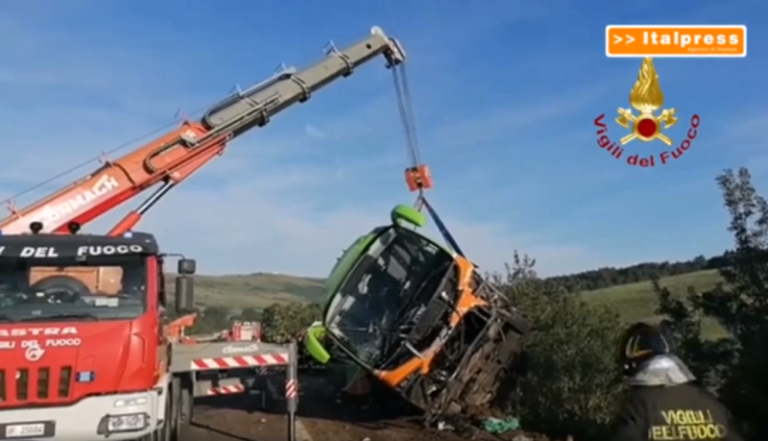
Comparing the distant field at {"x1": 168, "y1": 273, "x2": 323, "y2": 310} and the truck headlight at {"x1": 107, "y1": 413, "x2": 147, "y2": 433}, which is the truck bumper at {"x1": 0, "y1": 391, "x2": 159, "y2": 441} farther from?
the distant field at {"x1": 168, "y1": 273, "x2": 323, "y2": 310}

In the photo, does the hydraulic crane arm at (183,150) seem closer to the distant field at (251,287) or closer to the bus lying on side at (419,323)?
the bus lying on side at (419,323)

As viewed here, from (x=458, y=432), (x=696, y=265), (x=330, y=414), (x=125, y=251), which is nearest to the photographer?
(x=125, y=251)

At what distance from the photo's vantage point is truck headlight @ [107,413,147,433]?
8.73 meters

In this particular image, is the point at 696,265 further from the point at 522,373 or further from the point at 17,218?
the point at 17,218

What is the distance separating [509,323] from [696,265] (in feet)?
9.51

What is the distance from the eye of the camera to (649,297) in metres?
13.3

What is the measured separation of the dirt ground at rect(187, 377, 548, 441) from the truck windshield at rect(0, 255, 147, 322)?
4.48 m

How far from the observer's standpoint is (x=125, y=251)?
31.4ft

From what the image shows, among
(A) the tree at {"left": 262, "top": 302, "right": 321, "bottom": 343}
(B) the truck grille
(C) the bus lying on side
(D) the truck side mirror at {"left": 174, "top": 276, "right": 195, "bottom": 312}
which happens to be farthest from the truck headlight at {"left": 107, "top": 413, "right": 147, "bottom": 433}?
(A) the tree at {"left": 262, "top": 302, "right": 321, "bottom": 343}

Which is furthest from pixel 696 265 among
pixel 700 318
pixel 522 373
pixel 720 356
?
pixel 522 373

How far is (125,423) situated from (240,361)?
4195 millimetres

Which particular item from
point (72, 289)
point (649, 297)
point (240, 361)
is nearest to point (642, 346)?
point (72, 289)

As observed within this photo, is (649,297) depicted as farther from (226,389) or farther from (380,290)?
(226,389)

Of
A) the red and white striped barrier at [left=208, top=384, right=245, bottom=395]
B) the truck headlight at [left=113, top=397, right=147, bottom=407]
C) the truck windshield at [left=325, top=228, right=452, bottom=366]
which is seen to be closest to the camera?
the truck headlight at [left=113, top=397, right=147, bottom=407]
